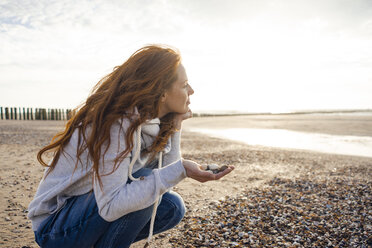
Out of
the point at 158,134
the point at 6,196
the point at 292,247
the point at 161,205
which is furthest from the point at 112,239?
the point at 6,196

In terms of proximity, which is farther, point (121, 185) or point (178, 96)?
point (178, 96)

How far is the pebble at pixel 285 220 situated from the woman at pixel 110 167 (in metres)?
1.48

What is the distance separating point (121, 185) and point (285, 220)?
105 inches

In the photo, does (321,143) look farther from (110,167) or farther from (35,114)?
(35,114)

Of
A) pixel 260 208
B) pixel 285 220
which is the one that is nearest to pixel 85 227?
pixel 285 220

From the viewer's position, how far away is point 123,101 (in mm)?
1988

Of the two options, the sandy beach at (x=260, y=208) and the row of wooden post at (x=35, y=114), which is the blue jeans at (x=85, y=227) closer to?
the sandy beach at (x=260, y=208)

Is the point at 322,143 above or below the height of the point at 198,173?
below

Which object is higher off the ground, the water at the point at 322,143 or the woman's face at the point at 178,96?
the woman's face at the point at 178,96

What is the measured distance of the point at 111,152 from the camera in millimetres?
1922

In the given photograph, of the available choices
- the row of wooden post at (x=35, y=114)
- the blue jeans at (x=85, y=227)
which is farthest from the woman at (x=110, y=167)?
the row of wooden post at (x=35, y=114)

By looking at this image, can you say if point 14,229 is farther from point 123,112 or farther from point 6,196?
point 123,112

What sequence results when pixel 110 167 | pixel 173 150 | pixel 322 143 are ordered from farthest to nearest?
pixel 322 143 < pixel 173 150 < pixel 110 167

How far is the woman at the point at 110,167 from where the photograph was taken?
75.8 inches
